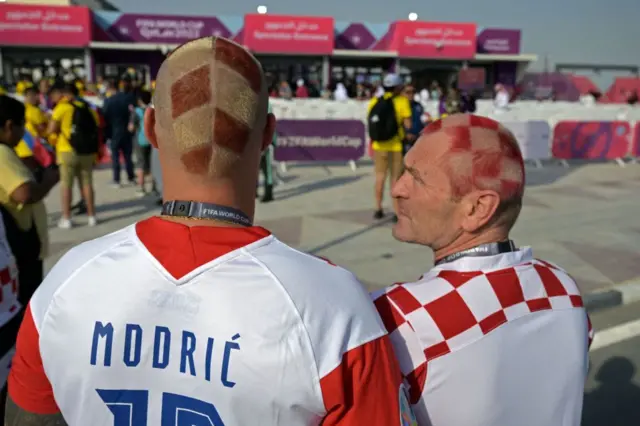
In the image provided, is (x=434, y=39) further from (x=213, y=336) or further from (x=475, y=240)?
(x=213, y=336)

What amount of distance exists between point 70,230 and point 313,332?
6.85 meters

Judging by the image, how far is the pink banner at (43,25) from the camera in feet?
78.1

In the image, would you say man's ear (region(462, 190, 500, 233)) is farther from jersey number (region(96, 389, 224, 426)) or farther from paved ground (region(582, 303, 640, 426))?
paved ground (region(582, 303, 640, 426))

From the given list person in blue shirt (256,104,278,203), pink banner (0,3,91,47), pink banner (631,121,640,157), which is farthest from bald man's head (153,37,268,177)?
pink banner (0,3,91,47)

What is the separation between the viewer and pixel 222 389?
1.03 metres

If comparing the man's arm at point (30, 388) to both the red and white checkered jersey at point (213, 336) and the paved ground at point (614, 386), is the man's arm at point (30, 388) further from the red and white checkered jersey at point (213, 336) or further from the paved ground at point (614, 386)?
the paved ground at point (614, 386)

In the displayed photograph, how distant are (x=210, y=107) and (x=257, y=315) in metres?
0.42

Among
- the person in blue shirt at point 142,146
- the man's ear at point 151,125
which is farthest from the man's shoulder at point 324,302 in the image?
the person in blue shirt at point 142,146

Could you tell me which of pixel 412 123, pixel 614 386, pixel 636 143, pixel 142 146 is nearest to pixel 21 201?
pixel 614 386

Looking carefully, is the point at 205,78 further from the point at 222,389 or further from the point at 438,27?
the point at 438,27

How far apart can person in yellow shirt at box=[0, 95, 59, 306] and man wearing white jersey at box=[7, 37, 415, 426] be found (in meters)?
2.05

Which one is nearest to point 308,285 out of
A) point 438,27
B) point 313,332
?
point 313,332

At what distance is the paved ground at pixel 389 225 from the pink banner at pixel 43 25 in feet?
53.1

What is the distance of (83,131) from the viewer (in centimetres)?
693
